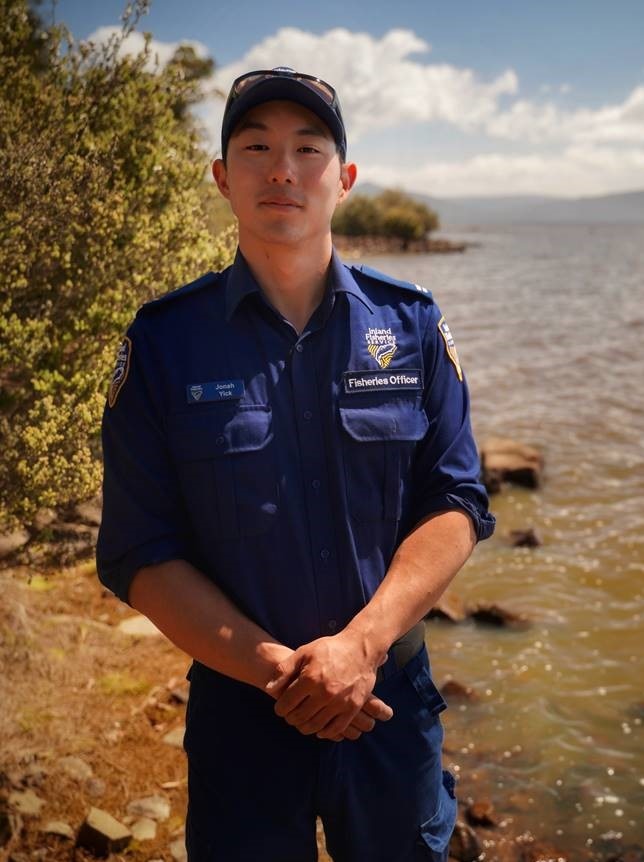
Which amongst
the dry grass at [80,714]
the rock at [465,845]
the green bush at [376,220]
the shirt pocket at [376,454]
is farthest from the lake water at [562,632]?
the green bush at [376,220]

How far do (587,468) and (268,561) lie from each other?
35.9 ft

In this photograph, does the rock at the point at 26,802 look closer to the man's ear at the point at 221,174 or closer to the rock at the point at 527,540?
the man's ear at the point at 221,174

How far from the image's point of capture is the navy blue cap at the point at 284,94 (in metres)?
2.36

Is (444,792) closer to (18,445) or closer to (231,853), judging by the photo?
(231,853)

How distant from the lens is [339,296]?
2.52 meters

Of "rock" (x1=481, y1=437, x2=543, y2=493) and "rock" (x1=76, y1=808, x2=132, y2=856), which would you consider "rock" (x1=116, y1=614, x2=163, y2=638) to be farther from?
"rock" (x1=481, y1=437, x2=543, y2=493)

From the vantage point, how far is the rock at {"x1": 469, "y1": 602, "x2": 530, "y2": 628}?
7.61 meters

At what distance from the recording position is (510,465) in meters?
11.8

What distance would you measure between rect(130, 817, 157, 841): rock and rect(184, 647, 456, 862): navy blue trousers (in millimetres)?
1907

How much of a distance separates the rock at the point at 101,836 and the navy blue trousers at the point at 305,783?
1.76 m

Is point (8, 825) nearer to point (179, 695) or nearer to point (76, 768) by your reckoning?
point (76, 768)

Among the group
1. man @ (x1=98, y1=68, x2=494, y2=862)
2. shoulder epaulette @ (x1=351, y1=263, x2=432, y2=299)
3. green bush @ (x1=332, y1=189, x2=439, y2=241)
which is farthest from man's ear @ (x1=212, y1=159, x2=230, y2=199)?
green bush @ (x1=332, y1=189, x2=439, y2=241)

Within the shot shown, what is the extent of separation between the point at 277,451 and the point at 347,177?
103 centimetres

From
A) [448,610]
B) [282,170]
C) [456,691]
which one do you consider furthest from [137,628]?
[282,170]
